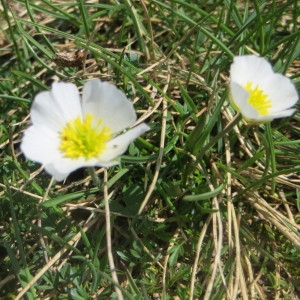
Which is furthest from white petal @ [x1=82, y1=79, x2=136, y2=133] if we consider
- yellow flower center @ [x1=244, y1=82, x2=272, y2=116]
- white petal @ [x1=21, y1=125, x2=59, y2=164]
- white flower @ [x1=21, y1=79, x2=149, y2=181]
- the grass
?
yellow flower center @ [x1=244, y1=82, x2=272, y2=116]

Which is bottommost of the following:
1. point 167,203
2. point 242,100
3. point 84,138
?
point 167,203

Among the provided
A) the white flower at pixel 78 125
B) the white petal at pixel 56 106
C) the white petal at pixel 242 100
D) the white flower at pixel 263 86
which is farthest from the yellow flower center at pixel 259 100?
the white petal at pixel 56 106

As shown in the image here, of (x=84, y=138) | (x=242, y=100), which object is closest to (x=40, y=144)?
(x=84, y=138)

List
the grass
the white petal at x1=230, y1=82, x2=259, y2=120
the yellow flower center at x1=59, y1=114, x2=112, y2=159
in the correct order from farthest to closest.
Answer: the grass, the yellow flower center at x1=59, y1=114, x2=112, y2=159, the white petal at x1=230, y1=82, x2=259, y2=120

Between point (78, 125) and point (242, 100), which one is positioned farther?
point (78, 125)

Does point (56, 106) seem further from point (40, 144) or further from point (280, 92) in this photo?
point (280, 92)

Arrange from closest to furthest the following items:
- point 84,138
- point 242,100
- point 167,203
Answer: point 242,100, point 84,138, point 167,203

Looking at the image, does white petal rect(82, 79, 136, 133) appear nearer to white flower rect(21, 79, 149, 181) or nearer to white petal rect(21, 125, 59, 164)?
white flower rect(21, 79, 149, 181)
